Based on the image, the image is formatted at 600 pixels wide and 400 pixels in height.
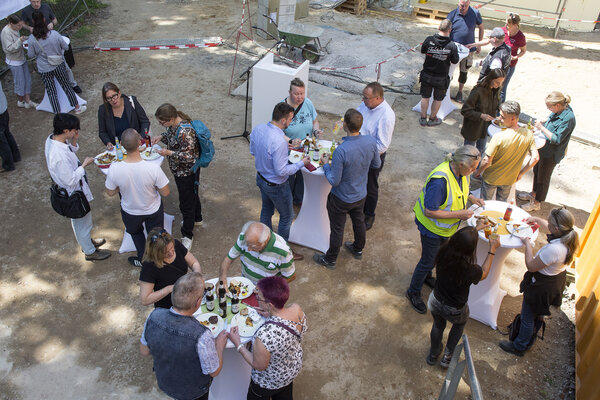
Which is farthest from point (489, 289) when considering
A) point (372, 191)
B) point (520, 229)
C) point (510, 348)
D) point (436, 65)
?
point (436, 65)

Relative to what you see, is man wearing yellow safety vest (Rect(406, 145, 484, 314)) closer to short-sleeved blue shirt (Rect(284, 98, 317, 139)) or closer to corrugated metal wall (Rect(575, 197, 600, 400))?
corrugated metal wall (Rect(575, 197, 600, 400))

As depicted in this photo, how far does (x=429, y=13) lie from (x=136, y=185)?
12.0 metres

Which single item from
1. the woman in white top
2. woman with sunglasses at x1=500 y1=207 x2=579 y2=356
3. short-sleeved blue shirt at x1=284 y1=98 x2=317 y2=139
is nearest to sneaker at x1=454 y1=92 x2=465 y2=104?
short-sleeved blue shirt at x1=284 y1=98 x2=317 y2=139

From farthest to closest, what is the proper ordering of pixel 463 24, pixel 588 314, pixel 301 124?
pixel 463 24 → pixel 301 124 → pixel 588 314

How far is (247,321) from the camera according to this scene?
12.0 ft

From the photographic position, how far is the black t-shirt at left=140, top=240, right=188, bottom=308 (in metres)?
3.68

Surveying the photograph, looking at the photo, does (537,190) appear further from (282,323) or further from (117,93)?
(117,93)

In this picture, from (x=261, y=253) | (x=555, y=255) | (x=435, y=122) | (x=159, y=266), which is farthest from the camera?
(x=435, y=122)

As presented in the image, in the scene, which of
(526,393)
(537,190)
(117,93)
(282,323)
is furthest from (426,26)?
(282,323)

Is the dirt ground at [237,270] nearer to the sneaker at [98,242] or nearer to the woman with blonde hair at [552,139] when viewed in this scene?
the sneaker at [98,242]

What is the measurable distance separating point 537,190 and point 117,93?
5718mm

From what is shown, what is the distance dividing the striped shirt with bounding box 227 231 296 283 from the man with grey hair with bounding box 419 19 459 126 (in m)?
5.41

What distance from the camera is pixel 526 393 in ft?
14.3

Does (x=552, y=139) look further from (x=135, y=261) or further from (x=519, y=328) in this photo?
(x=135, y=261)
